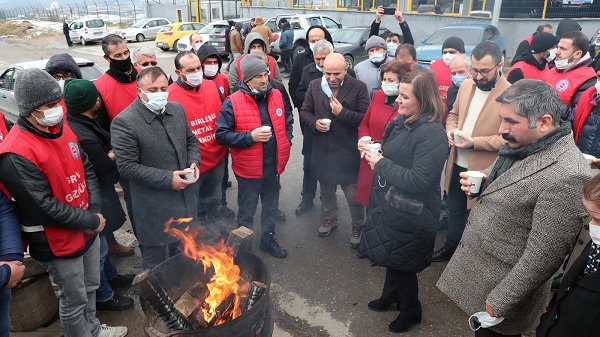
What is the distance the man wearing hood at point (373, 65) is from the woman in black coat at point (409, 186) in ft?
7.71

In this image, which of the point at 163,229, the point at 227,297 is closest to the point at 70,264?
the point at 163,229

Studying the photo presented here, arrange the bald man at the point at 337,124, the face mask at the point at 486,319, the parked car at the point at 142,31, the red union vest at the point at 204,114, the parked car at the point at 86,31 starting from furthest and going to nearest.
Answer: the parked car at the point at 142,31 → the parked car at the point at 86,31 → the bald man at the point at 337,124 → the red union vest at the point at 204,114 → the face mask at the point at 486,319

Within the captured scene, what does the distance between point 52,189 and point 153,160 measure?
0.89 meters

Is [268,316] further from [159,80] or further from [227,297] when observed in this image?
[159,80]

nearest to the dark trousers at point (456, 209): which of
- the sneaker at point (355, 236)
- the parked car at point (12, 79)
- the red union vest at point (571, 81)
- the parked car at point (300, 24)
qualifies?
the sneaker at point (355, 236)

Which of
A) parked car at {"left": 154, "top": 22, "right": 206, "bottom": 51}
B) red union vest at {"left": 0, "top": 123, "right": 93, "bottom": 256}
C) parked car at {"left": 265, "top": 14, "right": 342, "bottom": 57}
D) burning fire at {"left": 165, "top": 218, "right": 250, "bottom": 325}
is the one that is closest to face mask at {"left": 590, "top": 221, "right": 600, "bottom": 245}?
burning fire at {"left": 165, "top": 218, "right": 250, "bottom": 325}

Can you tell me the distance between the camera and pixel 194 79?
426 centimetres

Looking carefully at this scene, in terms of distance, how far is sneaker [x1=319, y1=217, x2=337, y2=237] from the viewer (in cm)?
512

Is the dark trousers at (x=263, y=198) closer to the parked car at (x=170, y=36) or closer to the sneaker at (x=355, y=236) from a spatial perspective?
the sneaker at (x=355, y=236)

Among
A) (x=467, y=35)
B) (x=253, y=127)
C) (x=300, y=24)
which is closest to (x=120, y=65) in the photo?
(x=253, y=127)

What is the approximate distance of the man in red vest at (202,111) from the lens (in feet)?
14.0

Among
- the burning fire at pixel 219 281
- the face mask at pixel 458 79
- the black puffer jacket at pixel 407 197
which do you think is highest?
the face mask at pixel 458 79

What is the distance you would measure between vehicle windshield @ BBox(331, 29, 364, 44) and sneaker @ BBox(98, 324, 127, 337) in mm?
13353

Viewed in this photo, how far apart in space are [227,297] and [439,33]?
12.8 metres
